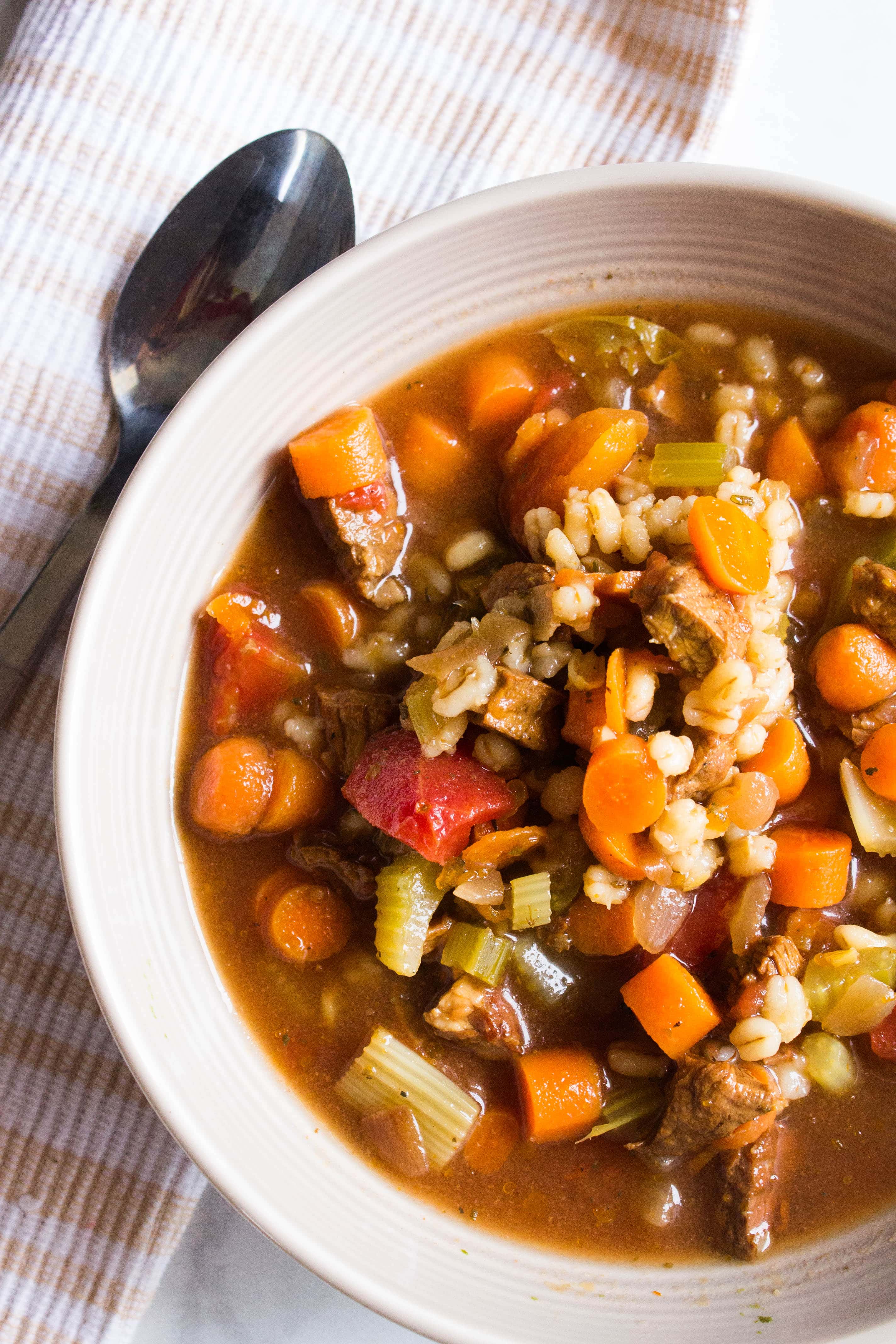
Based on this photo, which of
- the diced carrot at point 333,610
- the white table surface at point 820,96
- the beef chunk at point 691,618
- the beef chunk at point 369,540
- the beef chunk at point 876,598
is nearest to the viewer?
the beef chunk at point 691,618

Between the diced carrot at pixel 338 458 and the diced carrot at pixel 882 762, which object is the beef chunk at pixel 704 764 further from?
the diced carrot at pixel 338 458

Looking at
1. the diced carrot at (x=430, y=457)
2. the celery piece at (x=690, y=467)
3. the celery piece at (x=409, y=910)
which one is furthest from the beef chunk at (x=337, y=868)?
the celery piece at (x=690, y=467)

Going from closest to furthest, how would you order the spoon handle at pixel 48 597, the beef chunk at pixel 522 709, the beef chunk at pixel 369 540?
the beef chunk at pixel 522 709, the beef chunk at pixel 369 540, the spoon handle at pixel 48 597

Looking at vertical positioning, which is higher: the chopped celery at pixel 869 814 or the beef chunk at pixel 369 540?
the chopped celery at pixel 869 814

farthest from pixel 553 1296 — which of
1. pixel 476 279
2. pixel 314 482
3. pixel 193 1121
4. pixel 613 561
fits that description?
pixel 476 279

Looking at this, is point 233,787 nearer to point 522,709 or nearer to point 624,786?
point 522,709

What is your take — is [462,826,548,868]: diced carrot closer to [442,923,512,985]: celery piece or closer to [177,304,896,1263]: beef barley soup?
[177,304,896,1263]: beef barley soup

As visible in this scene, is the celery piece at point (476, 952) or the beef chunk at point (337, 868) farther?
the beef chunk at point (337, 868)

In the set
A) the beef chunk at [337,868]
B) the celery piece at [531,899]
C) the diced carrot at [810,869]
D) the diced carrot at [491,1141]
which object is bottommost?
the diced carrot at [491,1141]
